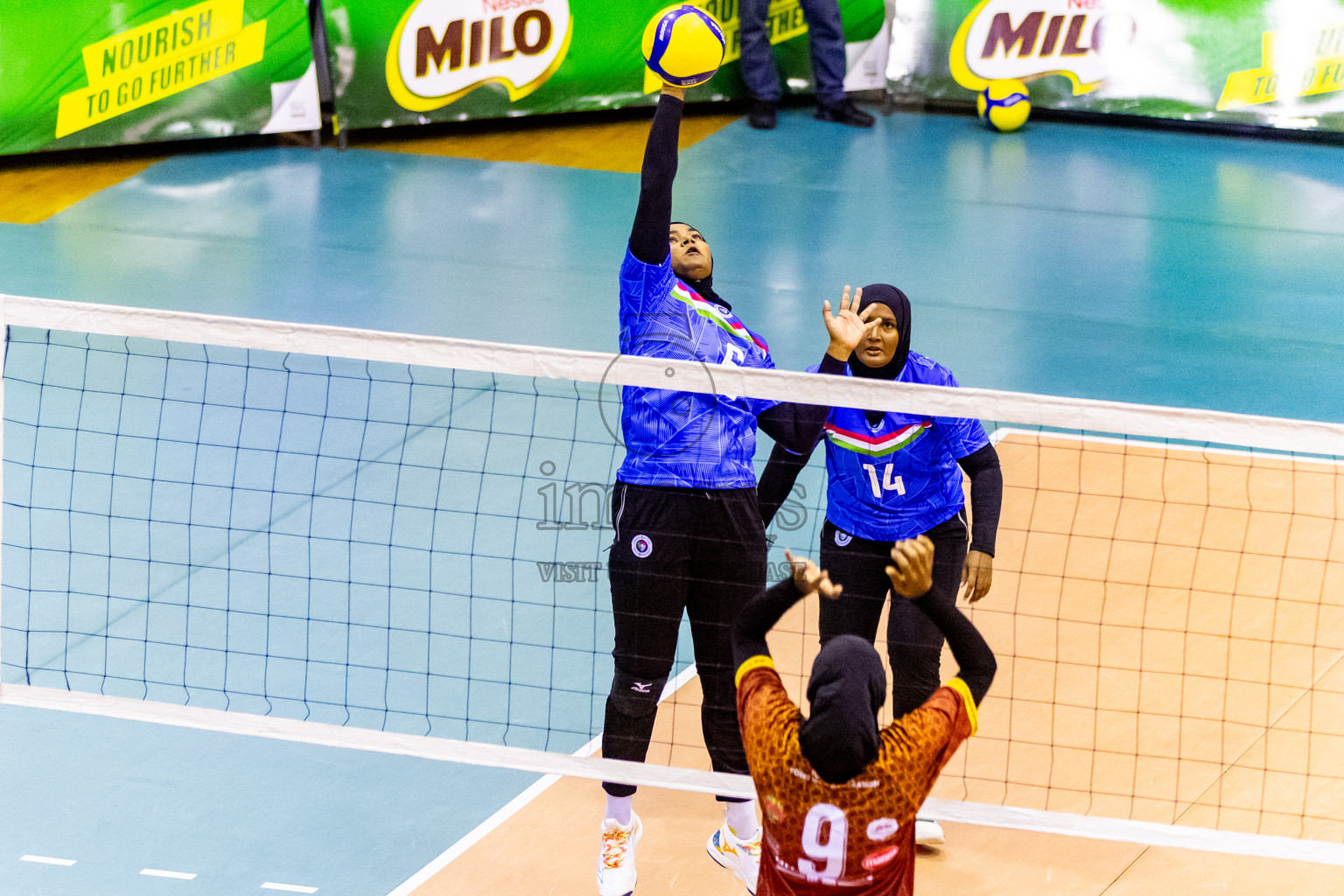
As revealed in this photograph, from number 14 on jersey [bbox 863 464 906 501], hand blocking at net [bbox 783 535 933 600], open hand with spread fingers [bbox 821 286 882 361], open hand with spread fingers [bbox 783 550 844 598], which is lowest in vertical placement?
open hand with spread fingers [bbox 783 550 844 598]

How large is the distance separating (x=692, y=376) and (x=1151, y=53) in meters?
11.7

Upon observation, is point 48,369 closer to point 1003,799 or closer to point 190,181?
point 190,181

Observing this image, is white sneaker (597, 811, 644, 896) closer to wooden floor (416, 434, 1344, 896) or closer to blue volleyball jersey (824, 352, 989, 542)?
wooden floor (416, 434, 1344, 896)

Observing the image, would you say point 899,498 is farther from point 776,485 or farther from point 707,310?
point 707,310

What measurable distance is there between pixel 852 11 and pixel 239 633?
10776 millimetres

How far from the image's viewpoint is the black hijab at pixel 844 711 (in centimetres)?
320

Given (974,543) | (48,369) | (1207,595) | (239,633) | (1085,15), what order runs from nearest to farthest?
(974,543), (239,633), (1207,595), (48,369), (1085,15)

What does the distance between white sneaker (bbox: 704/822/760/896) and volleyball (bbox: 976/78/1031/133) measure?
10889 mm

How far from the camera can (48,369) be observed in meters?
9.08

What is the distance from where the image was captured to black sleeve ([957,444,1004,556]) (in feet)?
16.5

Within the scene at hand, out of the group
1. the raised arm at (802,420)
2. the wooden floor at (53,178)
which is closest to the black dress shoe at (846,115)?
the wooden floor at (53,178)

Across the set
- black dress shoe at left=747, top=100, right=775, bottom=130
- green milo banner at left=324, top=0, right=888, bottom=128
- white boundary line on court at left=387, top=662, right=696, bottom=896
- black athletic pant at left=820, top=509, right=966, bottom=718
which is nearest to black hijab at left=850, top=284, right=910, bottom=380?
black athletic pant at left=820, top=509, right=966, bottom=718

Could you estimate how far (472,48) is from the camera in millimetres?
13805

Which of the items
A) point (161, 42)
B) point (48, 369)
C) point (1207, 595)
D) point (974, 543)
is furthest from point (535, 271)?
point (974, 543)
